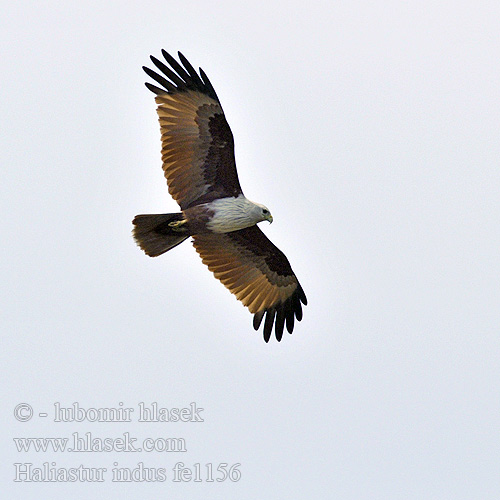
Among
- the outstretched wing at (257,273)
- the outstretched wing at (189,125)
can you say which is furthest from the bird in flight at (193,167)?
the outstretched wing at (257,273)

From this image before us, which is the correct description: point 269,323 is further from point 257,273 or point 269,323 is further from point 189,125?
point 189,125

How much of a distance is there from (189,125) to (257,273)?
2.58m

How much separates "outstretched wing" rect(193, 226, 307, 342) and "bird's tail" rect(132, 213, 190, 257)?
0.66 meters

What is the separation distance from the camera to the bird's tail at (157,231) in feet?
46.2

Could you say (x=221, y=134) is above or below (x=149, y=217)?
above

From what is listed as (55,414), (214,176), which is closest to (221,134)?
(214,176)

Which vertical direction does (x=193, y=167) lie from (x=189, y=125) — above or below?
below

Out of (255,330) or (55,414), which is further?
(255,330)

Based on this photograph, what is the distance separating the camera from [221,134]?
14.1m

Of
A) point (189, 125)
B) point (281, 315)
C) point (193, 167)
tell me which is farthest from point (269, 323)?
point (189, 125)

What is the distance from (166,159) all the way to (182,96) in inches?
33.9

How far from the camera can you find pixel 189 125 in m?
14.2

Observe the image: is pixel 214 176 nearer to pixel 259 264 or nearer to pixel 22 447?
pixel 259 264

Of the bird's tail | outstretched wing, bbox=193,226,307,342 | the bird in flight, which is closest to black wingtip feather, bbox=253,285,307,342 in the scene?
outstretched wing, bbox=193,226,307,342
